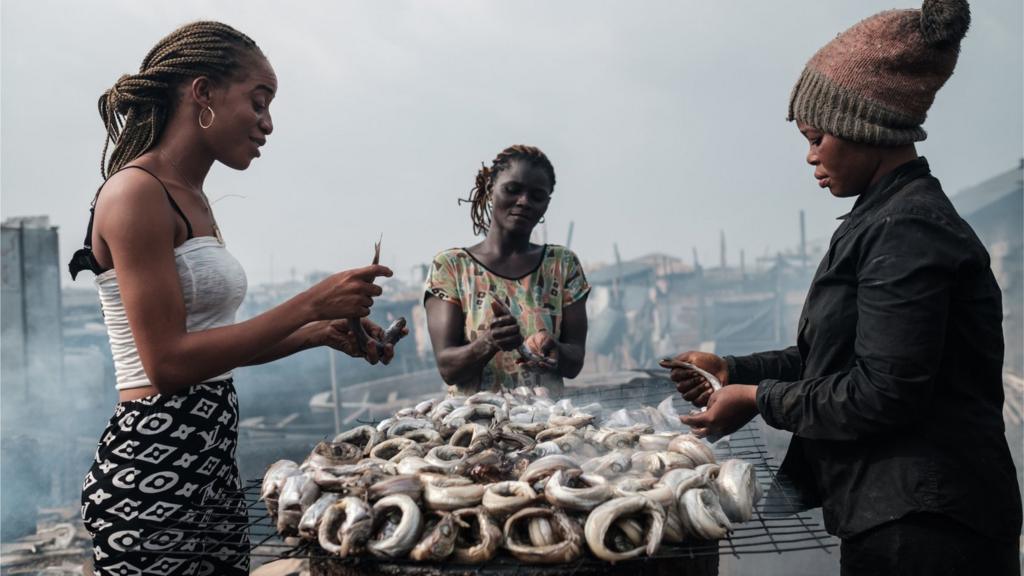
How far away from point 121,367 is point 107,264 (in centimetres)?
38

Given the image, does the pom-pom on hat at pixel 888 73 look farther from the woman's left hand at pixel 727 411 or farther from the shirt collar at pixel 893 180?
the woman's left hand at pixel 727 411

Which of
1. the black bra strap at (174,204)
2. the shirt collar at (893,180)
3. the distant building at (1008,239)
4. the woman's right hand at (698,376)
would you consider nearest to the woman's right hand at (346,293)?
the black bra strap at (174,204)

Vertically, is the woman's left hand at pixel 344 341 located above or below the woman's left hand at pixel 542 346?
above

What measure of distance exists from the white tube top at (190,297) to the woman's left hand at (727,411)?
178cm

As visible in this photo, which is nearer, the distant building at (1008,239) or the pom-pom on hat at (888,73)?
the pom-pom on hat at (888,73)

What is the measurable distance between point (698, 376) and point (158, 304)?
2009 mm

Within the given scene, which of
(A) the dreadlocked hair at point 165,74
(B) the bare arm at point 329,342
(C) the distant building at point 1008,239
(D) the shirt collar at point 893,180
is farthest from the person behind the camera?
(C) the distant building at point 1008,239

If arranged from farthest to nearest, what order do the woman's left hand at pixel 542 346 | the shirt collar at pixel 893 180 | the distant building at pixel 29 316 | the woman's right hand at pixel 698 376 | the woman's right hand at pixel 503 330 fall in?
the distant building at pixel 29 316, the woman's left hand at pixel 542 346, the woman's right hand at pixel 503 330, the woman's right hand at pixel 698 376, the shirt collar at pixel 893 180

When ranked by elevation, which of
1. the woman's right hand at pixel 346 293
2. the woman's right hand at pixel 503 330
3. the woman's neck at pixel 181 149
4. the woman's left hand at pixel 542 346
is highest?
the woman's neck at pixel 181 149

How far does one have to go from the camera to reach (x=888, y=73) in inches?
85.0

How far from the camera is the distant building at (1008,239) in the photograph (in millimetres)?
15430

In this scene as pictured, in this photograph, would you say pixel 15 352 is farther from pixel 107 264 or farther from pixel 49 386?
pixel 107 264

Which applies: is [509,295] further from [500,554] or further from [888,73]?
[888,73]

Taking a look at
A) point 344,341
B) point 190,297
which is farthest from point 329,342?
point 190,297
